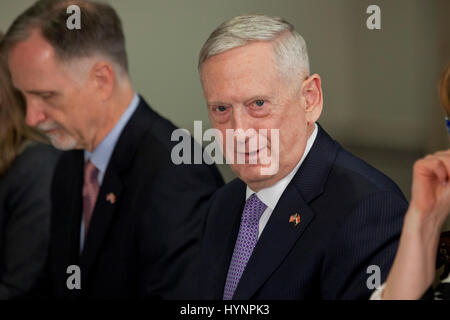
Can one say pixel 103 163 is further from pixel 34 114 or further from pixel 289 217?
pixel 289 217

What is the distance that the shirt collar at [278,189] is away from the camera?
86.6 inches

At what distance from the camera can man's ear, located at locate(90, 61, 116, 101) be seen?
8.54ft

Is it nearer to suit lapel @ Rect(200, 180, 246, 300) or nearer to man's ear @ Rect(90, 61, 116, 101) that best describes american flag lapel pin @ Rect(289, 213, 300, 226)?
suit lapel @ Rect(200, 180, 246, 300)

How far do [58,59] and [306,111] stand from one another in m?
0.90

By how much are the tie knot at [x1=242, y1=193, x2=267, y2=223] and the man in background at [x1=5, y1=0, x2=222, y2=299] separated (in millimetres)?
231

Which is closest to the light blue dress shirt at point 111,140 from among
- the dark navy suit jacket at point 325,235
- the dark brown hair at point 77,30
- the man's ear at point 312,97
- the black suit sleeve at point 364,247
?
the dark brown hair at point 77,30

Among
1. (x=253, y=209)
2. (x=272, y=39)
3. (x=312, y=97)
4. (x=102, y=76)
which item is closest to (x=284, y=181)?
(x=253, y=209)

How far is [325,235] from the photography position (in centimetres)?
207

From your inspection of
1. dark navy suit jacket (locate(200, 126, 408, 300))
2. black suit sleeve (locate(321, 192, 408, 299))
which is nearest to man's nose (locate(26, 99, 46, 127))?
dark navy suit jacket (locate(200, 126, 408, 300))

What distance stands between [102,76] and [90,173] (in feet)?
1.11

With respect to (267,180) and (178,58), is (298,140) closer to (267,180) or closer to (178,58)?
(267,180)

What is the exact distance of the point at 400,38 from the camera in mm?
2365

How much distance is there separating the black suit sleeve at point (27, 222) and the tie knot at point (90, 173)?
0.18 m
